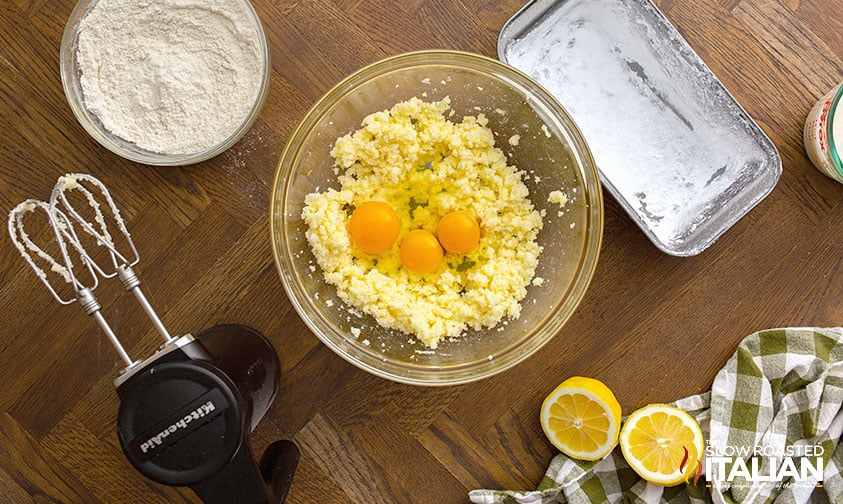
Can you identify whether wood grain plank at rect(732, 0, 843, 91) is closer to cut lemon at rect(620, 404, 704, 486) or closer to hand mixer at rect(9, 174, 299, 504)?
cut lemon at rect(620, 404, 704, 486)

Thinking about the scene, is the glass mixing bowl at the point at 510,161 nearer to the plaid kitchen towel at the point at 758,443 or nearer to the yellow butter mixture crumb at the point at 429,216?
the yellow butter mixture crumb at the point at 429,216

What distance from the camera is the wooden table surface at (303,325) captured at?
1461 mm

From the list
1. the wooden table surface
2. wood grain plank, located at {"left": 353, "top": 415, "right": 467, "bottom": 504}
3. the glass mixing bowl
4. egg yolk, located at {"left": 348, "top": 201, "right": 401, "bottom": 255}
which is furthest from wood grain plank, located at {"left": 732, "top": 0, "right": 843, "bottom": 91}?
wood grain plank, located at {"left": 353, "top": 415, "right": 467, "bottom": 504}

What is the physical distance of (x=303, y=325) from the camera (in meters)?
1.48

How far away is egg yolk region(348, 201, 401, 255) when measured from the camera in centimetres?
127

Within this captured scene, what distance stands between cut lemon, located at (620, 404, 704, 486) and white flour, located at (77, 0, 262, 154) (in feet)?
3.63

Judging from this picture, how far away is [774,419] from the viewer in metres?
1.52

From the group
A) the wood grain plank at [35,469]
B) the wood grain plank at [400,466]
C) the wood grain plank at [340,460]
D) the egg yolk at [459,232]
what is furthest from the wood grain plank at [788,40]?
the wood grain plank at [35,469]

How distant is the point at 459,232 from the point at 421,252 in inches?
3.4

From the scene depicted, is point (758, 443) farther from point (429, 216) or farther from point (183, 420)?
point (183, 420)

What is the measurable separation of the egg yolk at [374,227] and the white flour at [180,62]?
0.34 metres

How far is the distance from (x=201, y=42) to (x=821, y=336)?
60.7 inches

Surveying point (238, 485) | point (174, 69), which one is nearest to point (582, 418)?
point (238, 485)

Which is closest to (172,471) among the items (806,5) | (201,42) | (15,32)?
(201,42)
